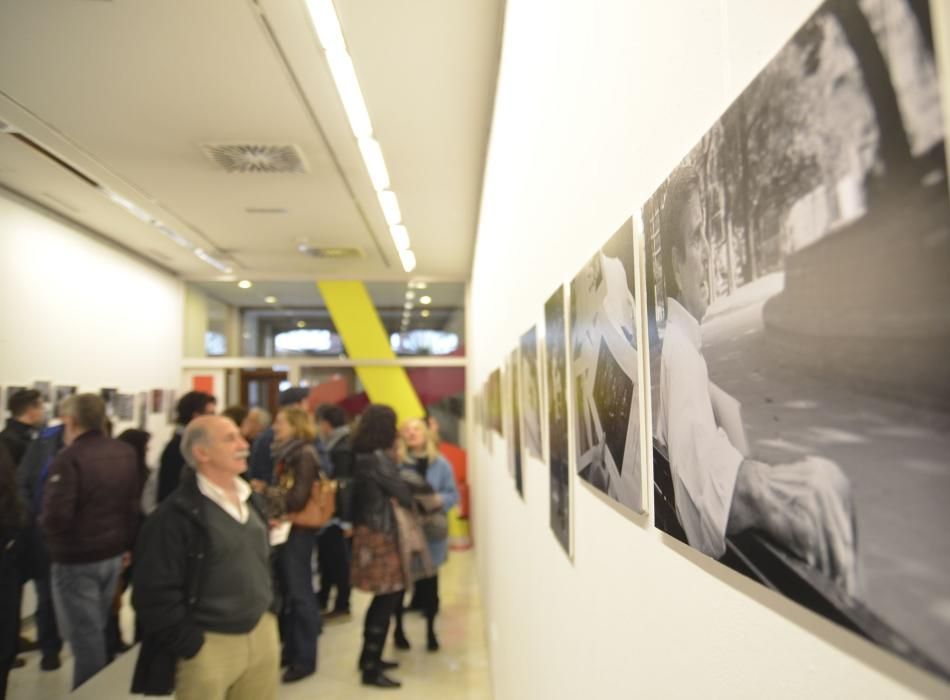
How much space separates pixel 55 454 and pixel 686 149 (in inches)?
164

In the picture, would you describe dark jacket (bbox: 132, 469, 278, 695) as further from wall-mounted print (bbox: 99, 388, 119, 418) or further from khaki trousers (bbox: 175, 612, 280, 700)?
wall-mounted print (bbox: 99, 388, 119, 418)

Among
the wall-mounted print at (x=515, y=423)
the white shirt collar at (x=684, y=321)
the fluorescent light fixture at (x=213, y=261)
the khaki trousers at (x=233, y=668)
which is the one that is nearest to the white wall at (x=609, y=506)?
the white shirt collar at (x=684, y=321)

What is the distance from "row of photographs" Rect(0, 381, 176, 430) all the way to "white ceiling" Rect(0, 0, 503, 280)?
184 centimetres

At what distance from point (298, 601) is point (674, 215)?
488cm

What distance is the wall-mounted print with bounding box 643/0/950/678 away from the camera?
31cm

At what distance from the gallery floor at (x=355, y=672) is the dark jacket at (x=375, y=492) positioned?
51.8 inches

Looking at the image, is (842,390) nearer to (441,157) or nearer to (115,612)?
(441,157)

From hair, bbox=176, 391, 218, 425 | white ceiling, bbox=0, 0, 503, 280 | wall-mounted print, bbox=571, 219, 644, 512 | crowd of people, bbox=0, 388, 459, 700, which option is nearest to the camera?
wall-mounted print, bbox=571, 219, 644, 512

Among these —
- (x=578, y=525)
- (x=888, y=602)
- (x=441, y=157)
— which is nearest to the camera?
(x=888, y=602)

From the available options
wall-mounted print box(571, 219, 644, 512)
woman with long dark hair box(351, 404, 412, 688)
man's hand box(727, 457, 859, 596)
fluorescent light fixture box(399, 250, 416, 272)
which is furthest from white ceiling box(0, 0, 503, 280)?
man's hand box(727, 457, 859, 596)

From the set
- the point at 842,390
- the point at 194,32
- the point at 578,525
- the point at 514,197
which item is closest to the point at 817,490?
the point at 842,390

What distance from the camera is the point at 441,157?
5.11 m

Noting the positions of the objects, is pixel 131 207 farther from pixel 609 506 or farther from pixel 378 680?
pixel 609 506

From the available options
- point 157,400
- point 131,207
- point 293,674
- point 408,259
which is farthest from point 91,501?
point 408,259
